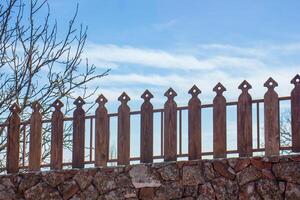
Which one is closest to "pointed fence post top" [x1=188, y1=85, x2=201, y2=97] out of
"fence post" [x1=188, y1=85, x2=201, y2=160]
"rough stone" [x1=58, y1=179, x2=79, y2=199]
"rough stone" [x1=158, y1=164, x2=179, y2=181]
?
"fence post" [x1=188, y1=85, x2=201, y2=160]

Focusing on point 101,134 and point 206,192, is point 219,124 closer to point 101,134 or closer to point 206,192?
point 206,192

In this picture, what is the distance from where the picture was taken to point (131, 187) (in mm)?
11062

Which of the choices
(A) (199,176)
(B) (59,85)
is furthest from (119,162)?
(B) (59,85)

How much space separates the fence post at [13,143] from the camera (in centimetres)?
1242

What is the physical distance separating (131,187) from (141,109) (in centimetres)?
109

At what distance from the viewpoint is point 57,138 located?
12117mm

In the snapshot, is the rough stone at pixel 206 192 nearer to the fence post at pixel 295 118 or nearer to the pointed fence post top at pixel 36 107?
the fence post at pixel 295 118

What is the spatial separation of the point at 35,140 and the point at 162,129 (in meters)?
2.09

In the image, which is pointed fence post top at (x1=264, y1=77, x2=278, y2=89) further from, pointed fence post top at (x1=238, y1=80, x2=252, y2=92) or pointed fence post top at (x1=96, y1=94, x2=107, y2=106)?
pointed fence post top at (x1=96, y1=94, x2=107, y2=106)

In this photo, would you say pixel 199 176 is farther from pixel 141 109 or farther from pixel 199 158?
pixel 141 109

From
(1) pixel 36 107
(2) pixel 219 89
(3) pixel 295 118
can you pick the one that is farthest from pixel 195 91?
(1) pixel 36 107

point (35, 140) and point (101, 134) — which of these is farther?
point (35, 140)

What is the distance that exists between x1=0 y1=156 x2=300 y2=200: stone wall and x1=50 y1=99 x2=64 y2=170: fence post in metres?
0.24

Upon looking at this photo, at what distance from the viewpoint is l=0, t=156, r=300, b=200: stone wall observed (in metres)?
10.3
